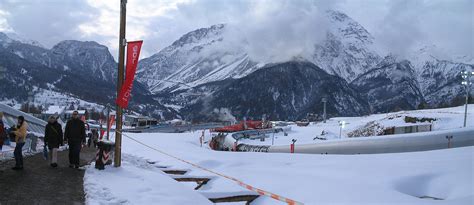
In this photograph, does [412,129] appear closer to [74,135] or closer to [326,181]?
[326,181]

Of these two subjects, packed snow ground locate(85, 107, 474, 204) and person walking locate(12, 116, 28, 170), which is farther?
person walking locate(12, 116, 28, 170)

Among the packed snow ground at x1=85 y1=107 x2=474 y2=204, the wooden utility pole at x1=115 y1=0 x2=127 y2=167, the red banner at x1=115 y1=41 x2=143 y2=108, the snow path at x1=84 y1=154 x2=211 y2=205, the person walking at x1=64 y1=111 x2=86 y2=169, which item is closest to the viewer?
the snow path at x1=84 y1=154 x2=211 y2=205

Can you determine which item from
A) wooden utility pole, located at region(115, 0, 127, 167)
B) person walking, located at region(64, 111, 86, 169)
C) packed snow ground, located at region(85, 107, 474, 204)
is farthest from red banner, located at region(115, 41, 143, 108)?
packed snow ground, located at region(85, 107, 474, 204)

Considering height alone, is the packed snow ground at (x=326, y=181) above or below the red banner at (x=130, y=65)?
below

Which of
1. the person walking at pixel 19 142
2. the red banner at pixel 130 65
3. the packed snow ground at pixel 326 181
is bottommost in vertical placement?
the packed snow ground at pixel 326 181

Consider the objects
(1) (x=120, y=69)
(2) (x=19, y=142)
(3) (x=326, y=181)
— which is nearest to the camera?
(2) (x=19, y=142)

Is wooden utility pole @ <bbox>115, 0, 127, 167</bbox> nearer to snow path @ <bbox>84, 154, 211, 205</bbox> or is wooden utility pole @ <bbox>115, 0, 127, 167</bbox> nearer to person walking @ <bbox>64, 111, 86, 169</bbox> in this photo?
snow path @ <bbox>84, 154, 211, 205</bbox>

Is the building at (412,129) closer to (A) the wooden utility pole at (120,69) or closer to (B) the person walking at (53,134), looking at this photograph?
(A) the wooden utility pole at (120,69)

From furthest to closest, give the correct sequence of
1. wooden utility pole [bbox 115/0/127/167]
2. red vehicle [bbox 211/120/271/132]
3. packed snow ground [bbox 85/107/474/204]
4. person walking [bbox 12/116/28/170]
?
red vehicle [bbox 211/120/271/132], wooden utility pole [bbox 115/0/127/167], person walking [bbox 12/116/28/170], packed snow ground [bbox 85/107/474/204]

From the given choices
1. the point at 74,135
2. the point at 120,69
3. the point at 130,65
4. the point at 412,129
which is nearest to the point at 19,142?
the point at 74,135

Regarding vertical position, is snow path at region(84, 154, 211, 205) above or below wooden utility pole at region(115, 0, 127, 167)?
below

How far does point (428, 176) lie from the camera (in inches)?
566

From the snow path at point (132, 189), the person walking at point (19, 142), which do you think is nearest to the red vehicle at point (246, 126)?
the snow path at point (132, 189)

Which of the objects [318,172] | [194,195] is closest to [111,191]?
[194,195]
